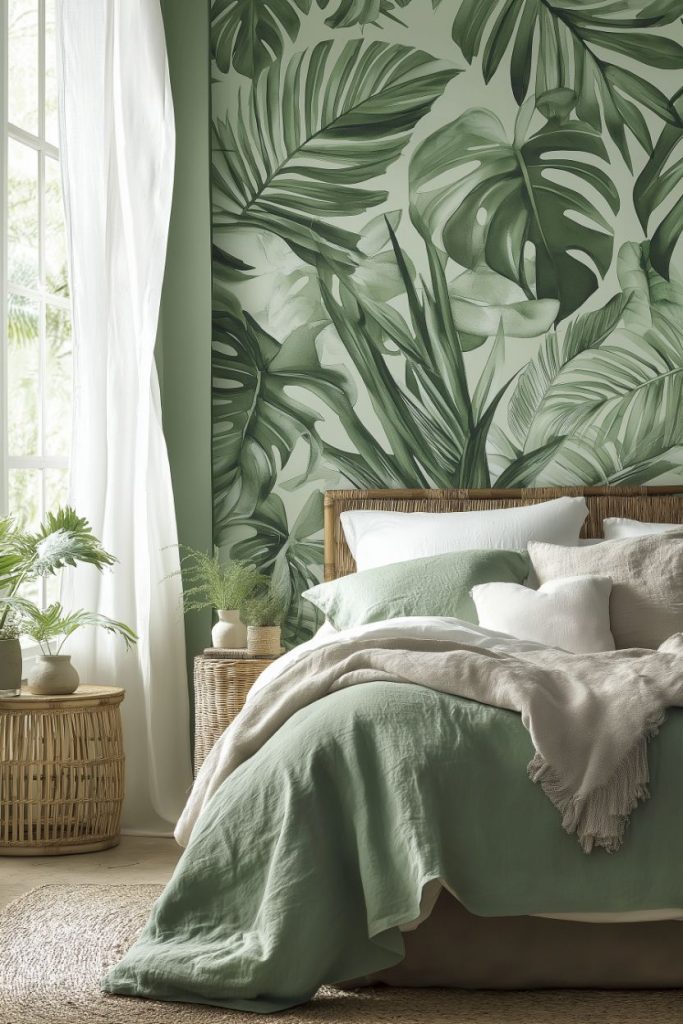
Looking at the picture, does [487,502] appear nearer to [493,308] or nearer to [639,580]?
[493,308]

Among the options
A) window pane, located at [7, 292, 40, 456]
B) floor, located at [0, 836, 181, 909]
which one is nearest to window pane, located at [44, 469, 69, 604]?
window pane, located at [7, 292, 40, 456]

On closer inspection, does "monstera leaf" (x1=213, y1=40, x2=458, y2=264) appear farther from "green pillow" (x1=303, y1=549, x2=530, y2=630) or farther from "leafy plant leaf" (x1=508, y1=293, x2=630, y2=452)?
"green pillow" (x1=303, y1=549, x2=530, y2=630)

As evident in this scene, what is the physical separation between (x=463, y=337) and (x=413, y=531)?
2.73ft

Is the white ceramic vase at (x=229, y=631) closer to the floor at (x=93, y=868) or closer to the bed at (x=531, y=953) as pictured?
the floor at (x=93, y=868)

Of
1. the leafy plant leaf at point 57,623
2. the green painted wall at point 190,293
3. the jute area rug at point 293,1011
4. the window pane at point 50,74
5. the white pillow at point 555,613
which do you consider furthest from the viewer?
the green painted wall at point 190,293

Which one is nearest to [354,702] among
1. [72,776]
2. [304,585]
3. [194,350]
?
[72,776]

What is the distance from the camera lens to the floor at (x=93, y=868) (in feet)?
11.5

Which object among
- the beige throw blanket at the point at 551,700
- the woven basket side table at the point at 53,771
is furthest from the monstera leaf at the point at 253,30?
the beige throw blanket at the point at 551,700

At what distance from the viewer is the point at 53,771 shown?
380 centimetres

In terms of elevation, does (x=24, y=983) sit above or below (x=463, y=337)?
below

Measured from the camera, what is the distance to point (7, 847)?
149 inches

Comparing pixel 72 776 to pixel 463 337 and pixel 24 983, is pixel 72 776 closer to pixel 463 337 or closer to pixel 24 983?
pixel 24 983

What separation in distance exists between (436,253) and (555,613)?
1.68 m

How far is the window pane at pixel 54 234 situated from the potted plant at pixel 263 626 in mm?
1301
